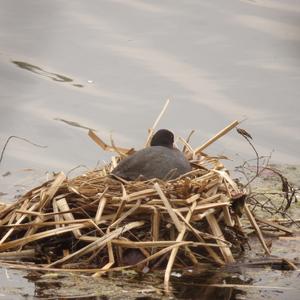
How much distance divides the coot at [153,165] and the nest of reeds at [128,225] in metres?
0.21

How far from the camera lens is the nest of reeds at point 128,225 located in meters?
5.40

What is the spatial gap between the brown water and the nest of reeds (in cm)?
220

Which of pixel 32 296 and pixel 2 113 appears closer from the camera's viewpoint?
pixel 2 113

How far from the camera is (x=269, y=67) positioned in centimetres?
1082

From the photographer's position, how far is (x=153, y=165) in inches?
249

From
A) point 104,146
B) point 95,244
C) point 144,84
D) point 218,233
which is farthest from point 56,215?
point 144,84

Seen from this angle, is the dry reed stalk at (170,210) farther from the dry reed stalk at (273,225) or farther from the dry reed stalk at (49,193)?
the dry reed stalk at (273,225)

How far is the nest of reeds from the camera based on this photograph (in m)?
5.40

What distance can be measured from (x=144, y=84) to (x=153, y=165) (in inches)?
165

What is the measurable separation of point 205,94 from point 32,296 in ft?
18.7

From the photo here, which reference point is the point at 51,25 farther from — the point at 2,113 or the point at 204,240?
the point at 204,240

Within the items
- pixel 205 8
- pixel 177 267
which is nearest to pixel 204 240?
pixel 177 267

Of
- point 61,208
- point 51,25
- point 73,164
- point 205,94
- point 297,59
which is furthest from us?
point 205,94

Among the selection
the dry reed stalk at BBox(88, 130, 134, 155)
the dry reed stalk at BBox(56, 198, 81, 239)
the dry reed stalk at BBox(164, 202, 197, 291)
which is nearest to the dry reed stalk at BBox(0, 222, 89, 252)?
the dry reed stalk at BBox(56, 198, 81, 239)
